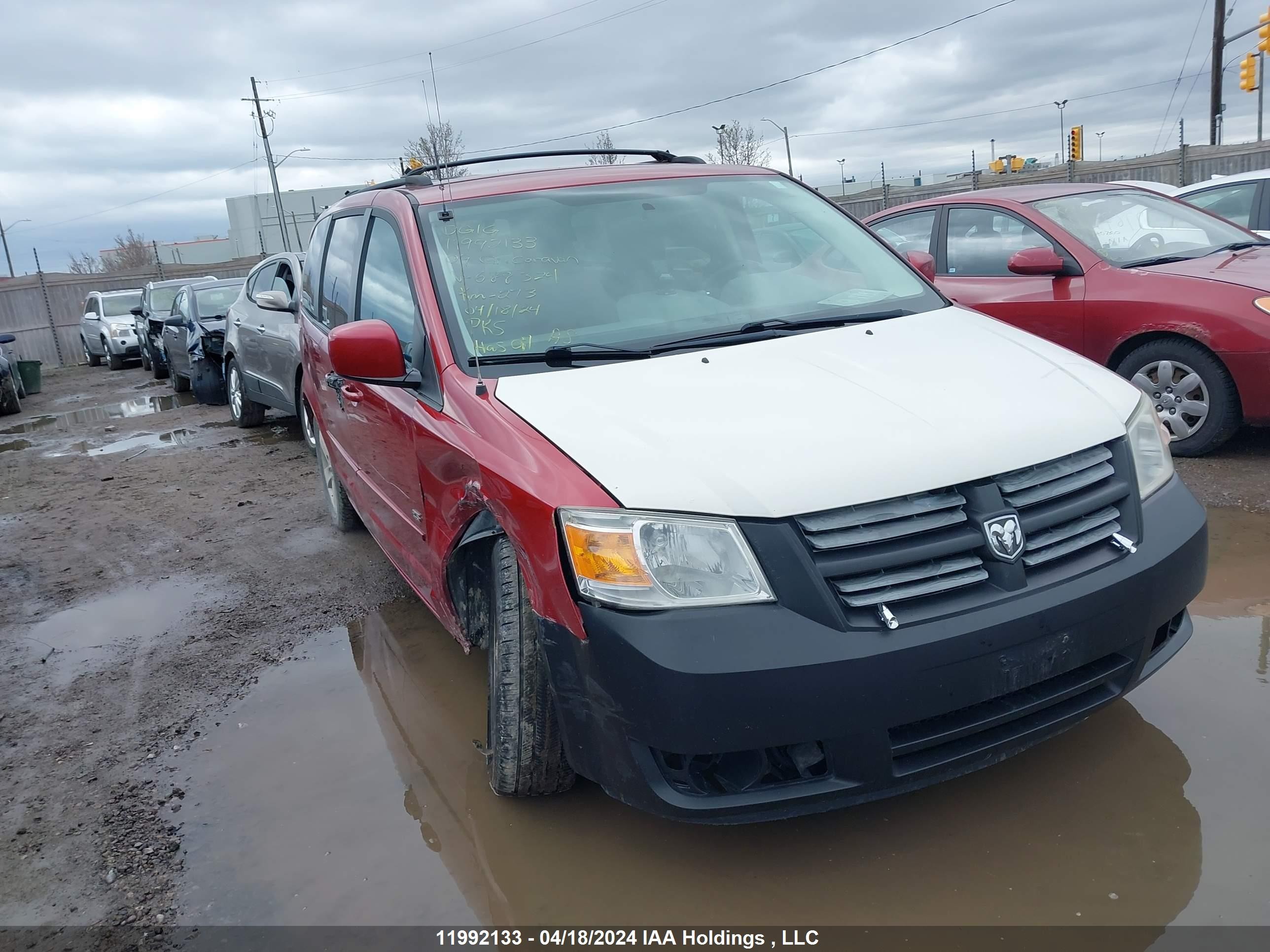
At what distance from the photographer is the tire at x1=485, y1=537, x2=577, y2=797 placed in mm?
2592

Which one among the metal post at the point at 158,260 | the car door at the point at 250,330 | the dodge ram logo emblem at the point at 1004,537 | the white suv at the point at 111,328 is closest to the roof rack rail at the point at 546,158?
the dodge ram logo emblem at the point at 1004,537

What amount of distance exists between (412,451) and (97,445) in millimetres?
8838

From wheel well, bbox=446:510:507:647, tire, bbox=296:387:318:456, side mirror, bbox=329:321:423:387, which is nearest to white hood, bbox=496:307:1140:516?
wheel well, bbox=446:510:507:647

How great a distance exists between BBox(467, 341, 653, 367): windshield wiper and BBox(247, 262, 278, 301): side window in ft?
24.1

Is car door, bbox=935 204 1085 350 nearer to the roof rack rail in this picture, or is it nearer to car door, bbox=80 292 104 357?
the roof rack rail

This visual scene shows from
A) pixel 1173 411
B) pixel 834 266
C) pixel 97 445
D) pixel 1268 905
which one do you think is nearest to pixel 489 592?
pixel 834 266

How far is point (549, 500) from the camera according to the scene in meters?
2.36

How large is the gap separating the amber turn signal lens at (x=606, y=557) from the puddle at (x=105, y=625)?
3046 millimetres

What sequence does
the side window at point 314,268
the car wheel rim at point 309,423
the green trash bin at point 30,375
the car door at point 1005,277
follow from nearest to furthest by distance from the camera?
the side window at point 314,268 → the car door at point 1005,277 → the car wheel rim at point 309,423 → the green trash bin at point 30,375

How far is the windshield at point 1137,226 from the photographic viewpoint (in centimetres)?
617

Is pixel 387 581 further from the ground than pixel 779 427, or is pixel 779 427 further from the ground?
pixel 779 427

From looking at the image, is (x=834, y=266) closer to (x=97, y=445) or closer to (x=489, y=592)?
(x=489, y=592)

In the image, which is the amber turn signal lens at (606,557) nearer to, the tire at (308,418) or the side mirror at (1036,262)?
the tire at (308,418)

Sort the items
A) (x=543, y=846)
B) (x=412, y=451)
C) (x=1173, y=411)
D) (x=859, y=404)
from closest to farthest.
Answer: (x=859, y=404) → (x=543, y=846) → (x=412, y=451) → (x=1173, y=411)
